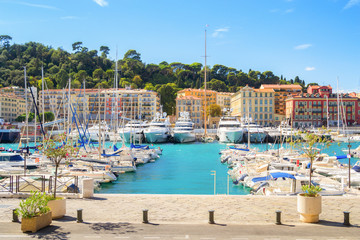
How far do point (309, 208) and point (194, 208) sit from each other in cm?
383

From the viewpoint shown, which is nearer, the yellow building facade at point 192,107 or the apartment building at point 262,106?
the apartment building at point 262,106

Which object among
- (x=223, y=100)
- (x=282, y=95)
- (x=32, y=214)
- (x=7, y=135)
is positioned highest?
(x=282, y=95)

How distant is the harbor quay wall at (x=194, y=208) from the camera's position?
11.1 meters

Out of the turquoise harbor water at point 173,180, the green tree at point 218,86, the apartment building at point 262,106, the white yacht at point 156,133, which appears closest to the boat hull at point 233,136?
the white yacht at point 156,133

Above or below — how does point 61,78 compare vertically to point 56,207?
above

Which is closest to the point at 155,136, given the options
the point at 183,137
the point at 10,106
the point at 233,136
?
the point at 183,137

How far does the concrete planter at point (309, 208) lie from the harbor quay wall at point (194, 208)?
364 mm

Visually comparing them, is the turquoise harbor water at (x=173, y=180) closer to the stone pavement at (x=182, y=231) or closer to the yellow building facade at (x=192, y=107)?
the stone pavement at (x=182, y=231)

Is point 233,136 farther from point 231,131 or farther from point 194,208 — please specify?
point 194,208

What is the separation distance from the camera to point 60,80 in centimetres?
13550

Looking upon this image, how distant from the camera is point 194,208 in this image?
1246 centimetres

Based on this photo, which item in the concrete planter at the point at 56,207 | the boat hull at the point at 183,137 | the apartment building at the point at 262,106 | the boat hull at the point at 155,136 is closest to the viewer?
the concrete planter at the point at 56,207

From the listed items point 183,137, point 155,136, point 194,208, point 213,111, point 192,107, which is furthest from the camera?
point 213,111

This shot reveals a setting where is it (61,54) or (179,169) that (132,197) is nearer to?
(179,169)
